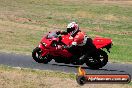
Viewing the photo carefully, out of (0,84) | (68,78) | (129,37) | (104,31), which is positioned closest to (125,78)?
(0,84)

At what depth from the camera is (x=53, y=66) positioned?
58.0 feet

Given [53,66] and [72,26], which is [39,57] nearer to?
[53,66]

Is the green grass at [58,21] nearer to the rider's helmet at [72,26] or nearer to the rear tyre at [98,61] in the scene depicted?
the rear tyre at [98,61]

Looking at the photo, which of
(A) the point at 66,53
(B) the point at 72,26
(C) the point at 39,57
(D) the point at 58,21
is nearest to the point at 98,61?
(A) the point at 66,53

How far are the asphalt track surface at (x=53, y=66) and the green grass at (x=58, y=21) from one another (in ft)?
6.68

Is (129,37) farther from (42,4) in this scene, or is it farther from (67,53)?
(42,4)

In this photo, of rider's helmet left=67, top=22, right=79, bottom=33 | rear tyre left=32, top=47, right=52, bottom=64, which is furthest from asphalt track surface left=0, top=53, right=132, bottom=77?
rider's helmet left=67, top=22, right=79, bottom=33

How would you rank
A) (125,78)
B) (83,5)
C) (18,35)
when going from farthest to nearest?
1. (83,5)
2. (18,35)
3. (125,78)

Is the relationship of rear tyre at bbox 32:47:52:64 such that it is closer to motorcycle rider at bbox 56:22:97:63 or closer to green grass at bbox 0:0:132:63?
motorcycle rider at bbox 56:22:97:63

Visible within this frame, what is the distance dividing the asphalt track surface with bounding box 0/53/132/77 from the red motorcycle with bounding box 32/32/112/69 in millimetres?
245

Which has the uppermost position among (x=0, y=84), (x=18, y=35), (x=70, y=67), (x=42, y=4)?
(x=0, y=84)

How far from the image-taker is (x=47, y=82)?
1408cm

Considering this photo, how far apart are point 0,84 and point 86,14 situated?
117ft

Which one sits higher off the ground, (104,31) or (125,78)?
(125,78)
